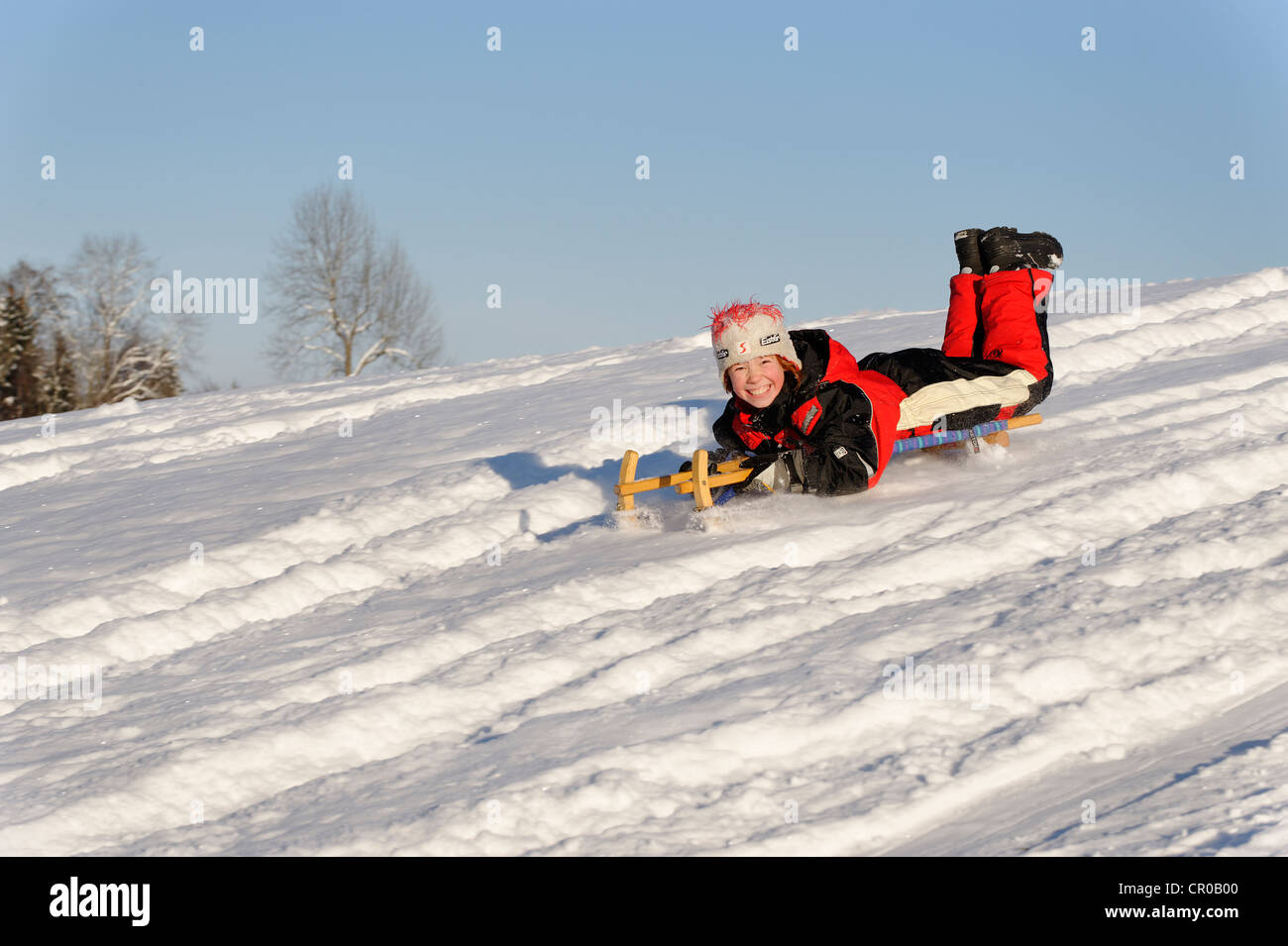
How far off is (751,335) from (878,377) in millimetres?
628

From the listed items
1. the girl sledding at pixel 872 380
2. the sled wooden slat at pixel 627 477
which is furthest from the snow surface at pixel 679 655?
the girl sledding at pixel 872 380

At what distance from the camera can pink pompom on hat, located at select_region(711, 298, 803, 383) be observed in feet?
14.1

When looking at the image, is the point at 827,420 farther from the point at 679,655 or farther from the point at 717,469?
the point at 679,655

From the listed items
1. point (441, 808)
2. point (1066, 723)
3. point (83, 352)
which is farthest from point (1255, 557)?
point (83, 352)

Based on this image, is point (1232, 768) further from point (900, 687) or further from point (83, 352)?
point (83, 352)

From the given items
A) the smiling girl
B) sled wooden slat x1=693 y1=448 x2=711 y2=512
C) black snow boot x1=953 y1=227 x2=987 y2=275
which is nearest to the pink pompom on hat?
the smiling girl

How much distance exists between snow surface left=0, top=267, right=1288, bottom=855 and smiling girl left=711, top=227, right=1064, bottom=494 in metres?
0.20

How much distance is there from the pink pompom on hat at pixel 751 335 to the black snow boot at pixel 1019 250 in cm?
130

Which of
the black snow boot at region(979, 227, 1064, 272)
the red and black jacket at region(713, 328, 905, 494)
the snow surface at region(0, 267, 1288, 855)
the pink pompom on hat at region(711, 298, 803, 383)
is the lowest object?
the snow surface at region(0, 267, 1288, 855)

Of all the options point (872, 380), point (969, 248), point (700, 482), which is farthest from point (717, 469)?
point (969, 248)

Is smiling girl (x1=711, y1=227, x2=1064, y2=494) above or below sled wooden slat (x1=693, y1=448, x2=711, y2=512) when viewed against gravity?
above

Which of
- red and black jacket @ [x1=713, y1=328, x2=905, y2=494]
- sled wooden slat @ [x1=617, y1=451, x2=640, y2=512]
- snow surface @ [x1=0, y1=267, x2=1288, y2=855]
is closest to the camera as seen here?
snow surface @ [x1=0, y1=267, x2=1288, y2=855]

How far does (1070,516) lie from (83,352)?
2671 centimetres

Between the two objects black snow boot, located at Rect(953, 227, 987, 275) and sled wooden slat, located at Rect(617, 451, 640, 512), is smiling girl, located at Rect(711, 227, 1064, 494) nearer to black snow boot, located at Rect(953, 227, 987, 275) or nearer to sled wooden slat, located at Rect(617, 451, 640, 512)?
black snow boot, located at Rect(953, 227, 987, 275)
